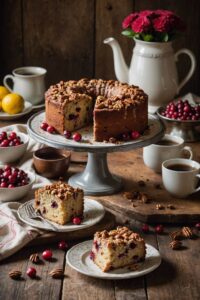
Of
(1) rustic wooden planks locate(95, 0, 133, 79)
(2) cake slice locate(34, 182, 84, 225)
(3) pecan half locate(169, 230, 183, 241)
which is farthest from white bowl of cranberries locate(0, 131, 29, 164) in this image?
(1) rustic wooden planks locate(95, 0, 133, 79)

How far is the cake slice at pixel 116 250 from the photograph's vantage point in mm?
1934

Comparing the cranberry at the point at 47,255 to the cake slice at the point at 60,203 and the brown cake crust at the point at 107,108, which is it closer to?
the cake slice at the point at 60,203

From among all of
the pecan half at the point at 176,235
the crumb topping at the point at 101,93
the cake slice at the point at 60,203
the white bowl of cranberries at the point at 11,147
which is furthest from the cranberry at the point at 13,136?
the pecan half at the point at 176,235

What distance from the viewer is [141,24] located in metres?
2.97

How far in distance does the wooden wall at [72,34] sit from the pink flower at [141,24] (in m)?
0.37

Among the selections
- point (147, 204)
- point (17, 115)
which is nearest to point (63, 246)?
point (147, 204)

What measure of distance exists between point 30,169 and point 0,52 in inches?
41.7

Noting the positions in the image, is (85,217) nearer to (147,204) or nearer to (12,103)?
(147,204)

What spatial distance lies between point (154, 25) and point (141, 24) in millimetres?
53

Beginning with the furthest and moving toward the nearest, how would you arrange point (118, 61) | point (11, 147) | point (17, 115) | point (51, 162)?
point (118, 61) < point (17, 115) < point (11, 147) < point (51, 162)

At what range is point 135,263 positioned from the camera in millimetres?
1978

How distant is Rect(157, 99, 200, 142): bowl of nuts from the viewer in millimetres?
2846

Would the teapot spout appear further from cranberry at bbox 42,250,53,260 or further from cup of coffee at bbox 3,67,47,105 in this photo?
cranberry at bbox 42,250,53,260

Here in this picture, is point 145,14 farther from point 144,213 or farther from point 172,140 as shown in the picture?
point 144,213
